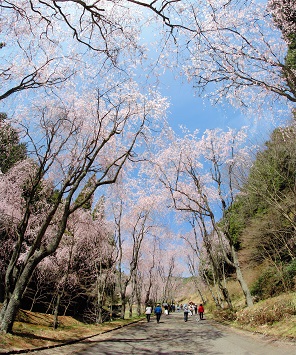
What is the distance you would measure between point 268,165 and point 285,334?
980 cm

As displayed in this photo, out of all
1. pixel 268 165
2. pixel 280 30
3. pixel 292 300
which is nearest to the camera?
pixel 280 30

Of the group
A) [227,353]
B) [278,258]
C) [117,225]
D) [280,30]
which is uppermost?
[117,225]

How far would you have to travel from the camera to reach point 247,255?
21.8 m

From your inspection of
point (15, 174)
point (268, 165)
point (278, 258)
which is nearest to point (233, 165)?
point (268, 165)

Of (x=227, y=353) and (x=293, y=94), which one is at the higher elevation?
(x=293, y=94)

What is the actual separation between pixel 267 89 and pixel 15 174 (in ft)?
39.5

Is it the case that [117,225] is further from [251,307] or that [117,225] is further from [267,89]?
[267,89]

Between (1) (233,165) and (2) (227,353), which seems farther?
(1) (233,165)

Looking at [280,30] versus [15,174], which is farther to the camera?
[15,174]

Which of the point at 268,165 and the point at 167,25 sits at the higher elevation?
the point at 268,165

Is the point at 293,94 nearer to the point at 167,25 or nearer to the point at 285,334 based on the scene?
the point at 167,25

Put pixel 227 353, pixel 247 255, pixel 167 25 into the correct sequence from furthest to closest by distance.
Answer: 1. pixel 247 255
2. pixel 227 353
3. pixel 167 25

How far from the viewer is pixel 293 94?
18.8 ft

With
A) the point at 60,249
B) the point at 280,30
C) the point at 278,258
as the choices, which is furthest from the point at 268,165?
the point at 60,249
